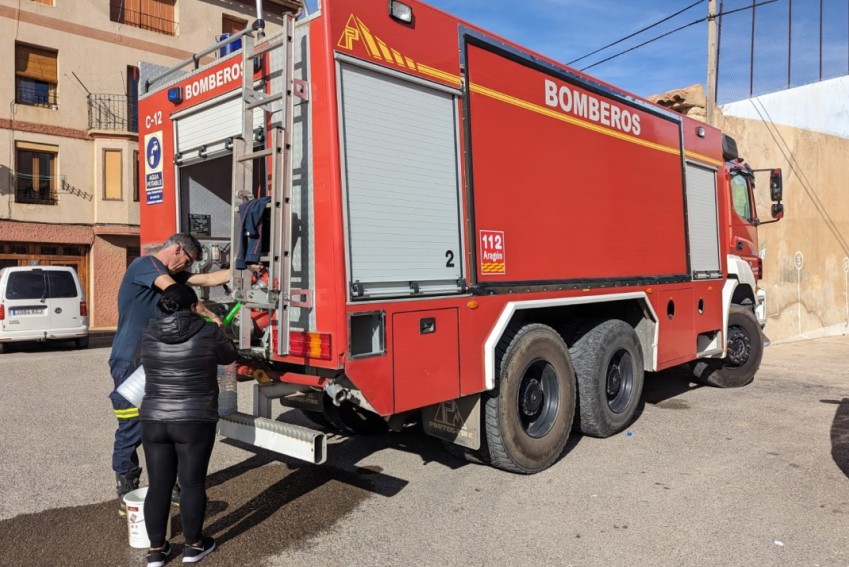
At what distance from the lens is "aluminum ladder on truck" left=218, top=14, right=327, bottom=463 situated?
368 cm

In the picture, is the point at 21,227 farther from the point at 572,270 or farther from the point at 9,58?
the point at 572,270

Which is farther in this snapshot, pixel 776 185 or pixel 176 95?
pixel 776 185

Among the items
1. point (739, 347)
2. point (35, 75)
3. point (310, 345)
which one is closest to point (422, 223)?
point (310, 345)

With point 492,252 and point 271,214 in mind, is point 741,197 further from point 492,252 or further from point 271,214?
point 271,214

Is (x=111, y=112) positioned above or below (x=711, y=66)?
above

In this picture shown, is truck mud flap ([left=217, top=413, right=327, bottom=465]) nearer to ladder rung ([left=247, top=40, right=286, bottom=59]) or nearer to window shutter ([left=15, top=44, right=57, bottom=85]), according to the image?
ladder rung ([left=247, top=40, right=286, bottom=59])

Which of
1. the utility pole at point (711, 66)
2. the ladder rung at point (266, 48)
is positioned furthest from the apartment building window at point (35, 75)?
the ladder rung at point (266, 48)

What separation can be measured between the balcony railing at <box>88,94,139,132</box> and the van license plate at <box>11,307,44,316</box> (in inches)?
355

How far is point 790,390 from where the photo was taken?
8445mm

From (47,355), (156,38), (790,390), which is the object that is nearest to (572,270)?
(790,390)

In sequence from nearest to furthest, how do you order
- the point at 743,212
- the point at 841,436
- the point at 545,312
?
the point at 545,312, the point at 841,436, the point at 743,212

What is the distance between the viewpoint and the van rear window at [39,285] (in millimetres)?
12484

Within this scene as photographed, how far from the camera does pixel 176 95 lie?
16.6 ft

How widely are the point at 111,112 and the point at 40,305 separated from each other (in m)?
9.67
